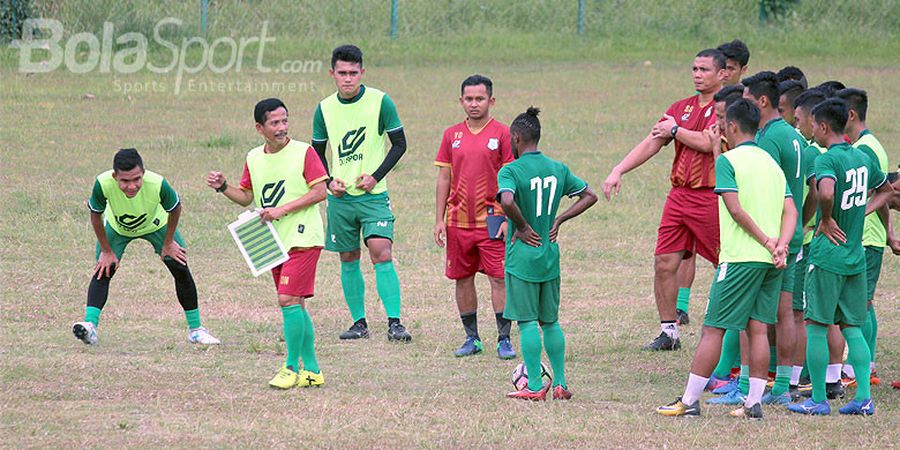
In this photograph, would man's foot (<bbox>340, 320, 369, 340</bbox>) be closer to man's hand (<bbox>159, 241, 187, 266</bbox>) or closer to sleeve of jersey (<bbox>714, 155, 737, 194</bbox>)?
man's hand (<bbox>159, 241, 187, 266</bbox>)

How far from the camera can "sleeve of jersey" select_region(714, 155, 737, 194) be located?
22.2ft

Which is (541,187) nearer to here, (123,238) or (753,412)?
(753,412)

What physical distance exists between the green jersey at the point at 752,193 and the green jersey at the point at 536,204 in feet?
2.89

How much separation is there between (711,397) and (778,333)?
1.92 ft

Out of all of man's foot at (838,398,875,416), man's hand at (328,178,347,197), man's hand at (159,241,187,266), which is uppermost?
man's hand at (328,178,347,197)

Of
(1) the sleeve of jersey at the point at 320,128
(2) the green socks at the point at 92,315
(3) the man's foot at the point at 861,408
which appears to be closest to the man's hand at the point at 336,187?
(1) the sleeve of jersey at the point at 320,128

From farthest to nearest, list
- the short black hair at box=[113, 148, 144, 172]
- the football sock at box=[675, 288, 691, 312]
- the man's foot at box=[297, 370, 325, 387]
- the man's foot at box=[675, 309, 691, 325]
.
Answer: the football sock at box=[675, 288, 691, 312]
the man's foot at box=[675, 309, 691, 325]
the short black hair at box=[113, 148, 144, 172]
the man's foot at box=[297, 370, 325, 387]

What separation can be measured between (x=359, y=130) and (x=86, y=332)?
2380 mm

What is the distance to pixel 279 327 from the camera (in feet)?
31.0

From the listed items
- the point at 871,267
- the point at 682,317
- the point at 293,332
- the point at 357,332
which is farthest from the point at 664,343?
the point at 293,332

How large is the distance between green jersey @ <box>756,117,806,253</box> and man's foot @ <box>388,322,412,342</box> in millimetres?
2991

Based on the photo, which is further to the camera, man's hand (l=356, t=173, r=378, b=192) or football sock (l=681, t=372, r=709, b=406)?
man's hand (l=356, t=173, r=378, b=192)

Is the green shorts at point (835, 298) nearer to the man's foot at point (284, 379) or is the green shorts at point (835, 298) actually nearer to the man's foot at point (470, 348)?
the man's foot at point (470, 348)

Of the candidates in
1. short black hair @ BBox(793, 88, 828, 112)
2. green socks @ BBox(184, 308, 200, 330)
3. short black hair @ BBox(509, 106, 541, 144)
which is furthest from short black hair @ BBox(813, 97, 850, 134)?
green socks @ BBox(184, 308, 200, 330)
